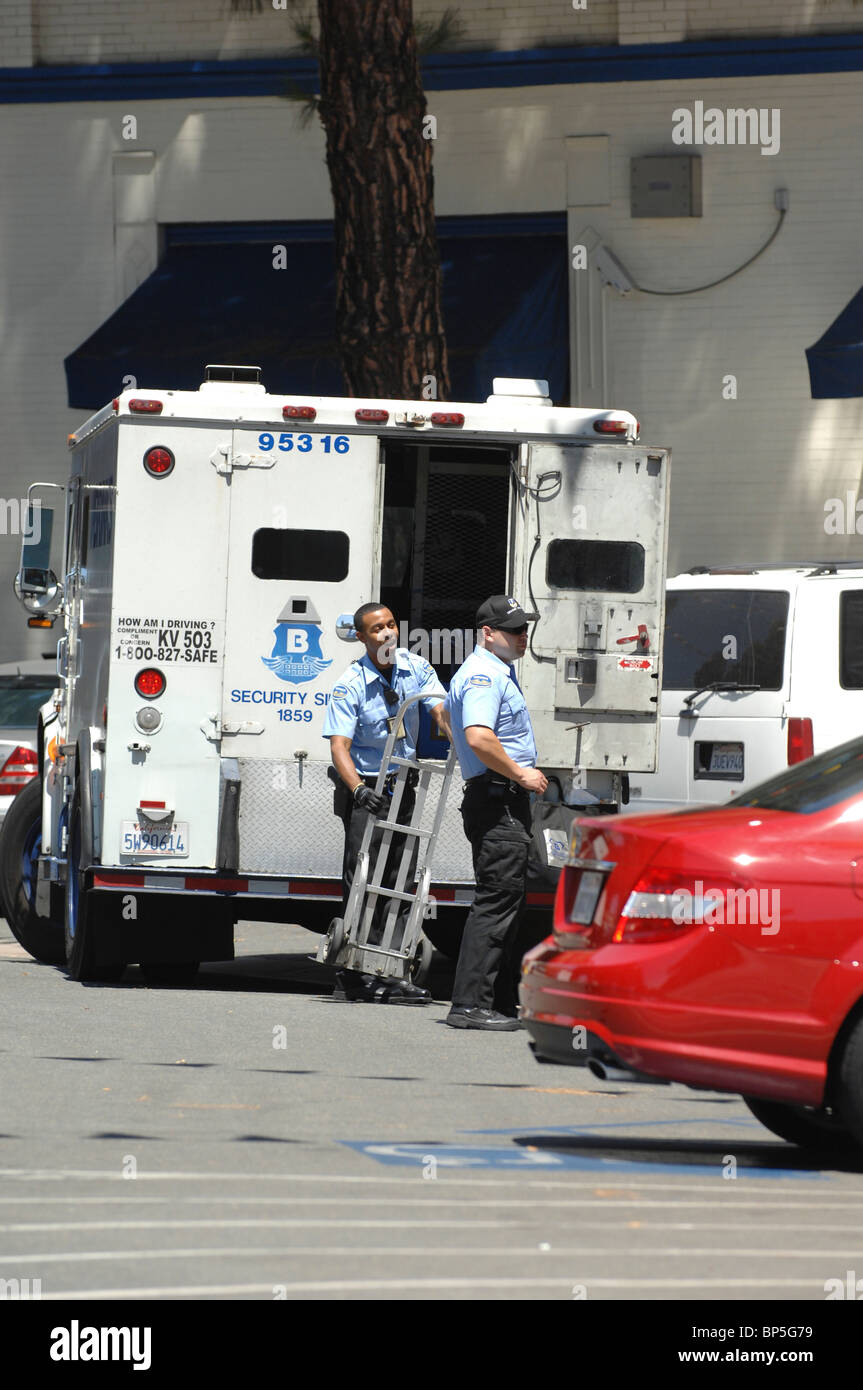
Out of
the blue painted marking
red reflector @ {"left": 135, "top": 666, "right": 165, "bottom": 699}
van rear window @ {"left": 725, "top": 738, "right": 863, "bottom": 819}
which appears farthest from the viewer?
red reflector @ {"left": 135, "top": 666, "right": 165, "bottom": 699}

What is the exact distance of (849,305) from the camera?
19.5 metres

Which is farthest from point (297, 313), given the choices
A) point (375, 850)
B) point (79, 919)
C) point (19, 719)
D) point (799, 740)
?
point (375, 850)

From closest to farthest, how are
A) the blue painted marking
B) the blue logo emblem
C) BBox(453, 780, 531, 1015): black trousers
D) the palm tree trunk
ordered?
1. the blue painted marking
2. BBox(453, 780, 531, 1015): black trousers
3. the blue logo emblem
4. the palm tree trunk

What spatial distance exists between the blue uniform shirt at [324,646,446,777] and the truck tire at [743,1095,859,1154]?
3751mm

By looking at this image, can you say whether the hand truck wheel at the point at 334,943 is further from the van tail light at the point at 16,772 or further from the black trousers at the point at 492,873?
the van tail light at the point at 16,772

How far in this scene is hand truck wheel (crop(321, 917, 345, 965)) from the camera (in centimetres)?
1062

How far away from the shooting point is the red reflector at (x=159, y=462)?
11.1 meters

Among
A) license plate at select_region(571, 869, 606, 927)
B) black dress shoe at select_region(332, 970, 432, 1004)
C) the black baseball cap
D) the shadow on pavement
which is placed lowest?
black dress shoe at select_region(332, 970, 432, 1004)

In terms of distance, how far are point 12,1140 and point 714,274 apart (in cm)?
1500

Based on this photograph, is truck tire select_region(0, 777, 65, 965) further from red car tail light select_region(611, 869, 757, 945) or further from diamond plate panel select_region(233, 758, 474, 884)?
red car tail light select_region(611, 869, 757, 945)

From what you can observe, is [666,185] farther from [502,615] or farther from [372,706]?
[502,615]

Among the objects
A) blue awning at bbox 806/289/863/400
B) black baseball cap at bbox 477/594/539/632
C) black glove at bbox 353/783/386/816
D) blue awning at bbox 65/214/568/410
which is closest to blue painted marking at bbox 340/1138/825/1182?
black baseball cap at bbox 477/594/539/632

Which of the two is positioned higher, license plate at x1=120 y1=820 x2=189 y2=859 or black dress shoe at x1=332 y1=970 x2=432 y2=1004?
license plate at x1=120 y1=820 x2=189 y2=859
